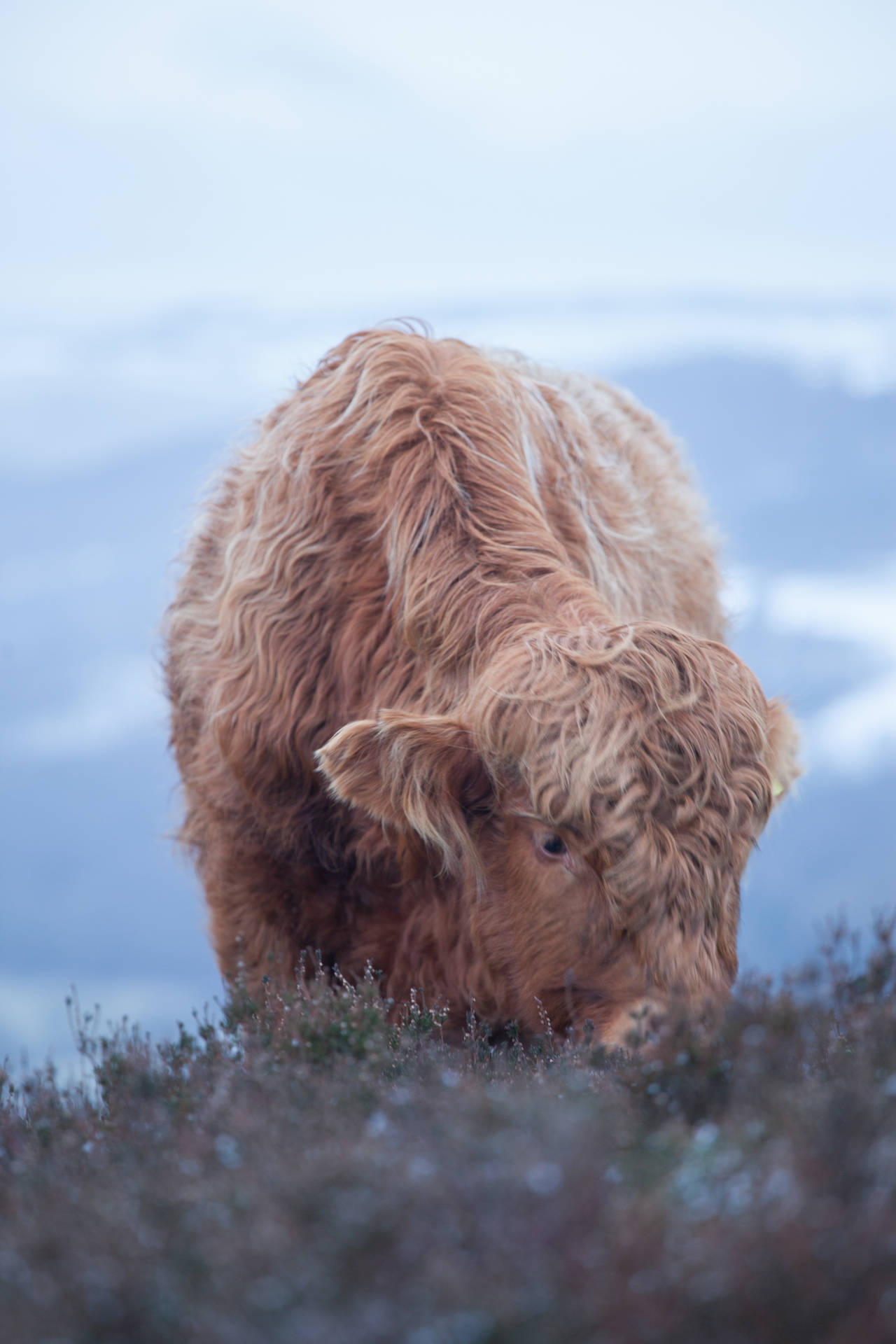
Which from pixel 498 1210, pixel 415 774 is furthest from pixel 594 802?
pixel 498 1210

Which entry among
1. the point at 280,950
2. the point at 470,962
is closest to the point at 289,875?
the point at 280,950

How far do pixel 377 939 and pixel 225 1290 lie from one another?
8.26ft

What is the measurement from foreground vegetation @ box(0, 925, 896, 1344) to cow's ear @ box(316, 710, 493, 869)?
3.01 feet

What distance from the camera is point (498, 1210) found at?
162 centimetres

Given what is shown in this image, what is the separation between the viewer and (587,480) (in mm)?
4566

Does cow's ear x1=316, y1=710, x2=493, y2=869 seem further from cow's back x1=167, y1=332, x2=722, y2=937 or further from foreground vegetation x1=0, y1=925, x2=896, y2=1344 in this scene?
foreground vegetation x1=0, y1=925, x2=896, y2=1344

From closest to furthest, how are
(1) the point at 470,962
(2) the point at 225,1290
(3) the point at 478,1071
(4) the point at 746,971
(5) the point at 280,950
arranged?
(2) the point at 225,1290
(4) the point at 746,971
(3) the point at 478,1071
(1) the point at 470,962
(5) the point at 280,950

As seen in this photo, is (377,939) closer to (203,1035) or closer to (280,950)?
(280,950)

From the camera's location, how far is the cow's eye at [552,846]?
3.17 meters

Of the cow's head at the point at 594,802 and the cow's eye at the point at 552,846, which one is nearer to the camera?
the cow's head at the point at 594,802

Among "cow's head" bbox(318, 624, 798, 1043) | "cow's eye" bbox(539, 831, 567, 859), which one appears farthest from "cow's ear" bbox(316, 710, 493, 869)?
"cow's eye" bbox(539, 831, 567, 859)

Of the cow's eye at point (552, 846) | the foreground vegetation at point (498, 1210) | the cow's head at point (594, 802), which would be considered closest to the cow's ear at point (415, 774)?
the cow's head at point (594, 802)

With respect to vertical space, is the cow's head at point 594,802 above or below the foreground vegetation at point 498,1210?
above

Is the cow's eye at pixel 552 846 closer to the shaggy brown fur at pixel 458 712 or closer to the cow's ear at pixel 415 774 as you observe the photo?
the shaggy brown fur at pixel 458 712
